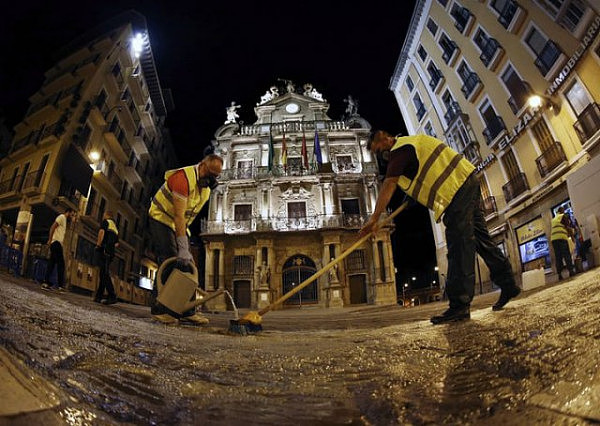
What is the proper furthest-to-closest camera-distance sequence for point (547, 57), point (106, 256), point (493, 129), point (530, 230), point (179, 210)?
point (493, 129) < point (530, 230) < point (547, 57) < point (106, 256) < point (179, 210)

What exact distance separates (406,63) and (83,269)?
23250 millimetres

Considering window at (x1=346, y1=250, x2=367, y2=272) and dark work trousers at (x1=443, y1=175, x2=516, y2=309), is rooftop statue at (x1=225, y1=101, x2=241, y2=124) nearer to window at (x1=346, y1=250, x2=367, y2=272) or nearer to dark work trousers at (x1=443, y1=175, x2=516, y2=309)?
window at (x1=346, y1=250, x2=367, y2=272)

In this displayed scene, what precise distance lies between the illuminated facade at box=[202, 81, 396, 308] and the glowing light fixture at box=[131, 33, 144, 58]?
753cm

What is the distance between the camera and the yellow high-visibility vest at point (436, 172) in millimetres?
2945

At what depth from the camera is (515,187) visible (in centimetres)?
1423

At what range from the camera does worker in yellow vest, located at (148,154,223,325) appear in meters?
3.72

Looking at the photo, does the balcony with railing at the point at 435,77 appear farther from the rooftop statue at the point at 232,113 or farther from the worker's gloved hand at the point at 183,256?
the worker's gloved hand at the point at 183,256

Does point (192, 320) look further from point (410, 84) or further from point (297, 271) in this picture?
point (410, 84)

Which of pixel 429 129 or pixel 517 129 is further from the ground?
pixel 429 129

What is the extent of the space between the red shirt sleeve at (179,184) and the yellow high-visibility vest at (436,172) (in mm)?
2447

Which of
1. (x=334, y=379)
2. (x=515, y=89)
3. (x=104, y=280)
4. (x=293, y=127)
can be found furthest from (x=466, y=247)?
(x=293, y=127)

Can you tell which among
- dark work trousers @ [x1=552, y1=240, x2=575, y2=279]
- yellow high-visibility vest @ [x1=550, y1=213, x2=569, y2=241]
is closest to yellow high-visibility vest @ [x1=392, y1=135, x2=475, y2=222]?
yellow high-visibility vest @ [x1=550, y1=213, x2=569, y2=241]

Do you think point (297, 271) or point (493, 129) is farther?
point (297, 271)

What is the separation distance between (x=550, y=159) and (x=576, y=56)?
11.9 ft
